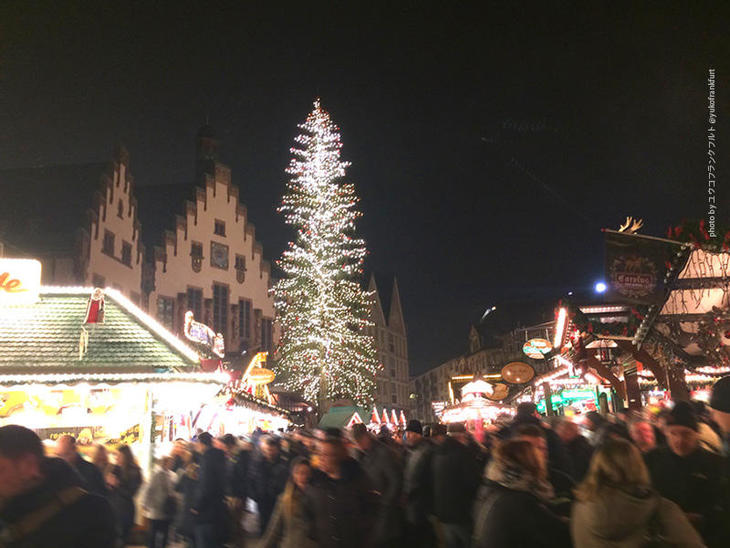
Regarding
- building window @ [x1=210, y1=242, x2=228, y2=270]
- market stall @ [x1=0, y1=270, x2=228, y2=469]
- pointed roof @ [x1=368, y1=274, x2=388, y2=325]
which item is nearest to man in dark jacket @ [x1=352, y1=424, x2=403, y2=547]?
market stall @ [x1=0, y1=270, x2=228, y2=469]

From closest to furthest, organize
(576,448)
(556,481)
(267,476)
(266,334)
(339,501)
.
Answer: (339,501) < (556,481) < (576,448) < (267,476) < (266,334)

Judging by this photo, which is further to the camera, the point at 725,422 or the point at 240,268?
the point at 240,268

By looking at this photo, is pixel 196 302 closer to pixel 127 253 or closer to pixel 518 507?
pixel 127 253

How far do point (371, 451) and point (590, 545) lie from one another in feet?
20.6

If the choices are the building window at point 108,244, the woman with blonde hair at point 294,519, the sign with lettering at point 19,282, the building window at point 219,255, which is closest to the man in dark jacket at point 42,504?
the woman with blonde hair at point 294,519

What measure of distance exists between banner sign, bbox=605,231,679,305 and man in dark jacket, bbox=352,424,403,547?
5.88m

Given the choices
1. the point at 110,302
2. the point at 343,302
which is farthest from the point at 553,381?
the point at 110,302

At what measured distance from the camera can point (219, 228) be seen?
40812 millimetres

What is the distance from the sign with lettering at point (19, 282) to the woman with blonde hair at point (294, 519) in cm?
1103

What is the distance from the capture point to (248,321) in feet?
137

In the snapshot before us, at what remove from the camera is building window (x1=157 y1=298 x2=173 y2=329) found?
36281 mm

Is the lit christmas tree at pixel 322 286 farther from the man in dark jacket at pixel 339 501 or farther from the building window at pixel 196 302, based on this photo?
the man in dark jacket at pixel 339 501

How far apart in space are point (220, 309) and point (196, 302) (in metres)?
2.00

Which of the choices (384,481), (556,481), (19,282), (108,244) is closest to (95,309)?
(19,282)
